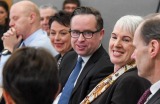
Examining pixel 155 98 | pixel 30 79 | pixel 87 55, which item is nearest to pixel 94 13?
pixel 87 55

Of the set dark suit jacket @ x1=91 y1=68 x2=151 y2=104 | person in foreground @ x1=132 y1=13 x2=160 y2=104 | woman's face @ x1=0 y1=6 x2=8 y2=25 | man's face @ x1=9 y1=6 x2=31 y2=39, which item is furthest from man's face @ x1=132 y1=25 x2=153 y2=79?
woman's face @ x1=0 y1=6 x2=8 y2=25

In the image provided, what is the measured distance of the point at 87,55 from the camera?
8.96 ft

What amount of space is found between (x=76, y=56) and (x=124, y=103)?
0.89 meters

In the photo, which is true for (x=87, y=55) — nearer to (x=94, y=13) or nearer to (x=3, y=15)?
(x=94, y=13)

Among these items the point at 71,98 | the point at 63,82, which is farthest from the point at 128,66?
the point at 63,82

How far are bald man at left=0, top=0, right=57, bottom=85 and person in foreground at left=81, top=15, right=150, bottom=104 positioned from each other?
3.59 ft

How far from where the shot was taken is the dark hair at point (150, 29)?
1895mm

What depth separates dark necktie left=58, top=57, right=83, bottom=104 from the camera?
265cm

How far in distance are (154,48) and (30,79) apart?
732 mm

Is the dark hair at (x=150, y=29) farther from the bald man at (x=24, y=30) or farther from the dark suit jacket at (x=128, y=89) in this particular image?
the bald man at (x=24, y=30)

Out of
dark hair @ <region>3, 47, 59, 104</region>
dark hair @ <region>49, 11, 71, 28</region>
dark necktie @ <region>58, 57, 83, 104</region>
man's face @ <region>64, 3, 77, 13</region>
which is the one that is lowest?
man's face @ <region>64, 3, 77, 13</region>

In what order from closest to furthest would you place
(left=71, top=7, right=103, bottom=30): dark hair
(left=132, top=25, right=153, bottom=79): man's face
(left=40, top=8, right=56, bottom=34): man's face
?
(left=132, top=25, right=153, bottom=79): man's face, (left=71, top=7, right=103, bottom=30): dark hair, (left=40, top=8, right=56, bottom=34): man's face

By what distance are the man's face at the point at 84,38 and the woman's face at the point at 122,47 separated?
29 centimetres

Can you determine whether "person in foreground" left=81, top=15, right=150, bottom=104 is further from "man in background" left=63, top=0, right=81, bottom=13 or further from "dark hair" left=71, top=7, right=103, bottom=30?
"man in background" left=63, top=0, right=81, bottom=13
